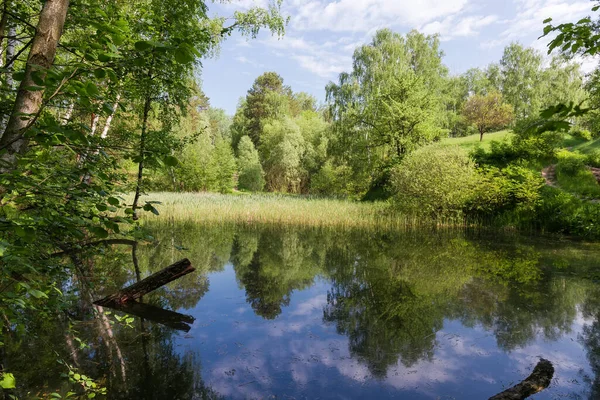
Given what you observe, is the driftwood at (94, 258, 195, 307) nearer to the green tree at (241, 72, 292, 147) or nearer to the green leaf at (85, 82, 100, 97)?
the green leaf at (85, 82, 100, 97)

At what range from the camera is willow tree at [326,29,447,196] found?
22.1m

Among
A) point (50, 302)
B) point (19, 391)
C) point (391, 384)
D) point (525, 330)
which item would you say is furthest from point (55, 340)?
point (525, 330)

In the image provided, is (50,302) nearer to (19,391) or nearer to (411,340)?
(19,391)

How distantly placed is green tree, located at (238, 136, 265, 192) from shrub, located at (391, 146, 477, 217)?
21.6 meters

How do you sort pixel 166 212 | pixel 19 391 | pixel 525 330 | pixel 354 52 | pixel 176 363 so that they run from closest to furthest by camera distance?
pixel 19 391, pixel 176 363, pixel 525 330, pixel 166 212, pixel 354 52

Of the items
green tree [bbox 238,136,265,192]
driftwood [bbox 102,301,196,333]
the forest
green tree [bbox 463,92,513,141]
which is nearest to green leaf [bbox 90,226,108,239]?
the forest

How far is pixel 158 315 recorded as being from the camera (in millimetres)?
5969

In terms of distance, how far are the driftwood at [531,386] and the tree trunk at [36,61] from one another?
13.6 feet

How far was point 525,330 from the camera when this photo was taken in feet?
18.9

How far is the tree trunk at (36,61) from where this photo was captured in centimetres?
171

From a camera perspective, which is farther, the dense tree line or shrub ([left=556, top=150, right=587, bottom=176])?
the dense tree line

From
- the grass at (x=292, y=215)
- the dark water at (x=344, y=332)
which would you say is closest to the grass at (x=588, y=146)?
the grass at (x=292, y=215)

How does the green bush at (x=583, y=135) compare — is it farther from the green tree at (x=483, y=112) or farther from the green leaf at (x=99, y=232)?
the green leaf at (x=99, y=232)

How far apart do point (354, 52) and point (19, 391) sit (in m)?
27.8
